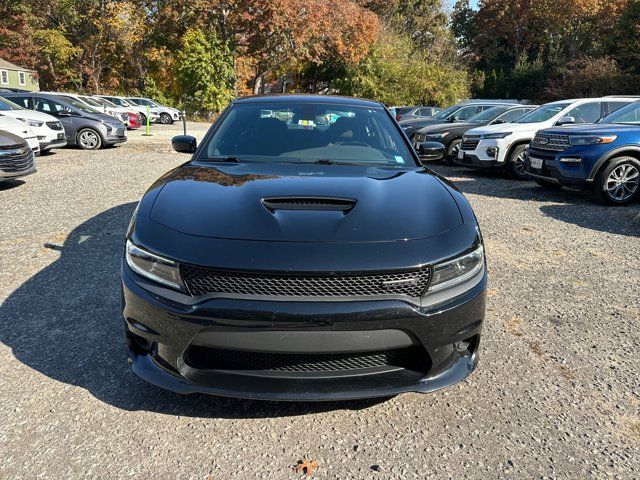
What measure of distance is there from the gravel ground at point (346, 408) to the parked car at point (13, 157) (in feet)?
12.9

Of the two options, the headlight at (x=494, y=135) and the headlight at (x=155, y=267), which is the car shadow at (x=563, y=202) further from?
the headlight at (x=155, y=267)

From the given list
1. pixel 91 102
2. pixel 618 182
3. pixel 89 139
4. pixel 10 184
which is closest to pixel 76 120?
pixel 89 139

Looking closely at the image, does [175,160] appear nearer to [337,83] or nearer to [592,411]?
[592,411]

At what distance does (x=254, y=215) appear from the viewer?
7.48ft

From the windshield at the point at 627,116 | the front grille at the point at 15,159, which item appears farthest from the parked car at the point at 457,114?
the front grille at the point at 15,159

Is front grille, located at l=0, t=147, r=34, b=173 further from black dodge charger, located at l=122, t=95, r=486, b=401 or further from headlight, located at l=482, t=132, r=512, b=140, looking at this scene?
headlight, located at l=482, t=132, r=512, b=140

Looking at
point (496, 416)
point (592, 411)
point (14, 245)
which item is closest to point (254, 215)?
point (496, 416)

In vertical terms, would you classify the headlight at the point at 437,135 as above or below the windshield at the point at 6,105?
below

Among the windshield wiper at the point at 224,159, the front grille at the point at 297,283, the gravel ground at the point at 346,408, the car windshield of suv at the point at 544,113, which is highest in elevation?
the car windshield of suv at the point at 544,113

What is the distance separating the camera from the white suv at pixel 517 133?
9.90 meters

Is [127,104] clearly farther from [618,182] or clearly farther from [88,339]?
[88,339]

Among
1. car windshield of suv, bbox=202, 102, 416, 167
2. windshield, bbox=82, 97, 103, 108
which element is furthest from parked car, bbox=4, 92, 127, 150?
car windshield of suv, bbox=202, 102, 416, 167

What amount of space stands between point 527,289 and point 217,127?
2966 mm

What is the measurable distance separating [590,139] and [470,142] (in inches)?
123
